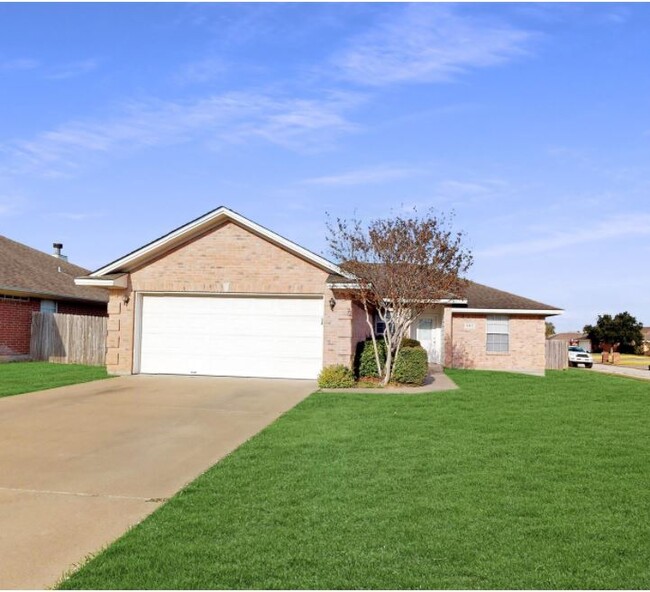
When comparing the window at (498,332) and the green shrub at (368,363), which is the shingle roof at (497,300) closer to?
the window at (498,332)

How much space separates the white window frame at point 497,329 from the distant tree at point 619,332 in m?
42.2

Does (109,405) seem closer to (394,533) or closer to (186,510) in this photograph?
(186,510)

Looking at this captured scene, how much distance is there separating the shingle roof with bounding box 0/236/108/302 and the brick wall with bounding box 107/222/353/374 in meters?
7.33

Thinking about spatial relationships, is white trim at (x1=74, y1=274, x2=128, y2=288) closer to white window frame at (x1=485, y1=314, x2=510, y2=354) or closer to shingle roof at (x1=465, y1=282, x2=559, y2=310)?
shingle roof at (x1=465, y1=282, x2=559, y2=310)

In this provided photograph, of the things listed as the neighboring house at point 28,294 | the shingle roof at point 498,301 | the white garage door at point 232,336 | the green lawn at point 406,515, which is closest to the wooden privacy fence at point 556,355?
the shingle roof at point 498,301

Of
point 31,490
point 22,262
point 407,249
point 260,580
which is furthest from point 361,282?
point 22,262

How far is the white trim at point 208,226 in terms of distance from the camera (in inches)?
652

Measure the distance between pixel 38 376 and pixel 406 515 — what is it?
48.5ft

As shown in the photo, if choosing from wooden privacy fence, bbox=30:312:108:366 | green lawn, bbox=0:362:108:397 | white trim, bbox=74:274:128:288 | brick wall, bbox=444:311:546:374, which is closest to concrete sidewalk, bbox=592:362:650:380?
brick wall, bbox=444:311:546:374

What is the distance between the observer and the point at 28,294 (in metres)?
23.3

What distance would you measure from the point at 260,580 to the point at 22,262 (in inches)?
1020

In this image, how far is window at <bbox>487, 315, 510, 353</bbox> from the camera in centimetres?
2491

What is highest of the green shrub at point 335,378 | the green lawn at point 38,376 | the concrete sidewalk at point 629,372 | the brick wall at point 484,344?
the brick wall at point 484,344

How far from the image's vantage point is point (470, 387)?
1562 centimetres
